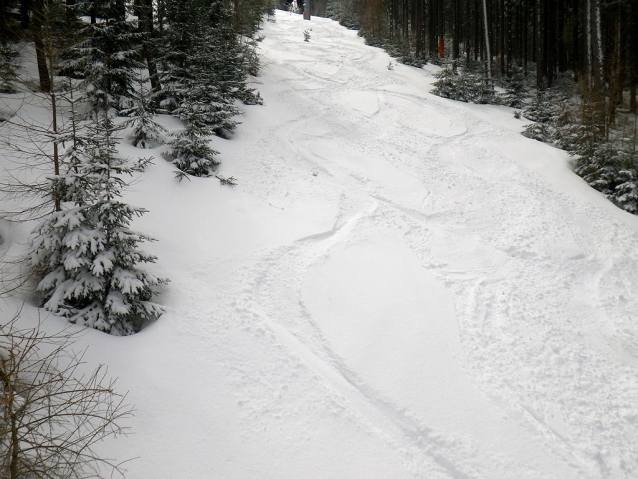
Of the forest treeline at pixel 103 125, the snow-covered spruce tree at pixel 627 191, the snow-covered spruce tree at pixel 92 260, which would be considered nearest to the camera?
the snow-covered spruce tree at pixel 92 260

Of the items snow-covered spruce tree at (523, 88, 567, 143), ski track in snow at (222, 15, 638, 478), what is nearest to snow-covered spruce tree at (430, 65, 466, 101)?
snow-covered spruce tree at (523, 88, 567, 143)

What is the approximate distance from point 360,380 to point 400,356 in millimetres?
880

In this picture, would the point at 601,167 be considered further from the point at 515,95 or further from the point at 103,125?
the point at 103,125

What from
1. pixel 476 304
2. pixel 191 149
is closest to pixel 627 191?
pixel 476 304

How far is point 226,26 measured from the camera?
19.1 meters

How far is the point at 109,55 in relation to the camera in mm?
12531

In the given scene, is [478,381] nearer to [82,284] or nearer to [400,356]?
[400,356]

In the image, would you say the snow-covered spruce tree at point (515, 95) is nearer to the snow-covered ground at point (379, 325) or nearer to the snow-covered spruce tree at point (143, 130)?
the snow-covered ground at point (379, 325)

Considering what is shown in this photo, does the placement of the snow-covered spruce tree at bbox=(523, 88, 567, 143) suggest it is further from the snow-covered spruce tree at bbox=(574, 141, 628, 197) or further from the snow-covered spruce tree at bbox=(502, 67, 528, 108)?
the snow-covered spruce tree at bbox=(574, 141, 628, 197)

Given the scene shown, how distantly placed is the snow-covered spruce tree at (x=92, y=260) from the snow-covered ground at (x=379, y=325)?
0.38 meters

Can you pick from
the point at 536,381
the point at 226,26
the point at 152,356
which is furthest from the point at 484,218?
the point at 226,26

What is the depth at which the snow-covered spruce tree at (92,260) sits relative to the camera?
6.16 metres

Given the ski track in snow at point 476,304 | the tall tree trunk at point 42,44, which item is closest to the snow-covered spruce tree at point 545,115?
the ski track in snow at point 476,304

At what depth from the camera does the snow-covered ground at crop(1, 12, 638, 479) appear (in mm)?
5320
